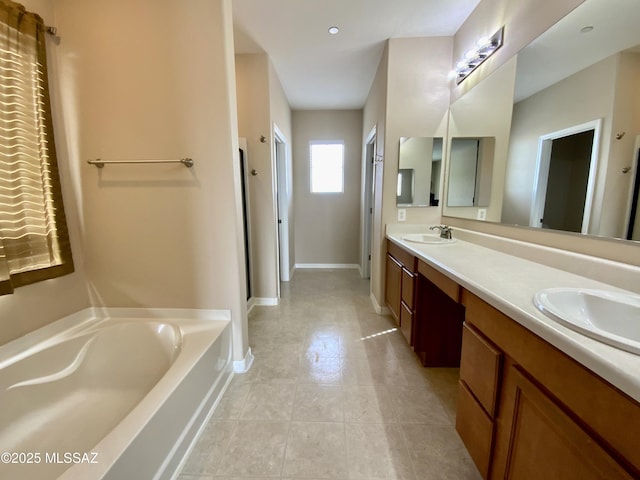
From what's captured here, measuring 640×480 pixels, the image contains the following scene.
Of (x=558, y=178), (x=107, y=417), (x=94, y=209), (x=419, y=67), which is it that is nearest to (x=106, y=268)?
(x=94, y=209)

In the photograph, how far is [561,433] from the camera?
0.64 m

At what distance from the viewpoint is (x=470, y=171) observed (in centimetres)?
207

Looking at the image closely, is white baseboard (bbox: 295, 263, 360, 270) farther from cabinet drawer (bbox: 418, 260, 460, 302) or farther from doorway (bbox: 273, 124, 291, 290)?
cabinet drawer (bbox: 418, 260, 460, 302)

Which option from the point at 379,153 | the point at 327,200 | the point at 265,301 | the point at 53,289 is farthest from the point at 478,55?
the point at 53,289

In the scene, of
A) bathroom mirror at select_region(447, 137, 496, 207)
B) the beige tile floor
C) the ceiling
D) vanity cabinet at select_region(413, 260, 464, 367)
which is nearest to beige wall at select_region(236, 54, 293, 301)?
the ceiling

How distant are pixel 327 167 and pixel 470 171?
2520 mm

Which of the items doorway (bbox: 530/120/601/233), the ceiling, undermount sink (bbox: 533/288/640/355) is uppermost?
the ceiling

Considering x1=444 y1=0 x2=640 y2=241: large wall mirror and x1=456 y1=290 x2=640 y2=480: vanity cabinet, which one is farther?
x1=444 y1=0 x2=640 y2=241: large wall mirror

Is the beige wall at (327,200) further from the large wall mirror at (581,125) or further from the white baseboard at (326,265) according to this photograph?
the large wall mirror at (581,125)

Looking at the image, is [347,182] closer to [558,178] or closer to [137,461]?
[558,178]

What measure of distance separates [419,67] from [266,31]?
1404 millimetres

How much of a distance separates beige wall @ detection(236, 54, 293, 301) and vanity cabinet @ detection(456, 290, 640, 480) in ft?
7.26

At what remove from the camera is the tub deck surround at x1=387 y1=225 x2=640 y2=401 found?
529 millimetres

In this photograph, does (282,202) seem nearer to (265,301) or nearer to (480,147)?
(265,301)
